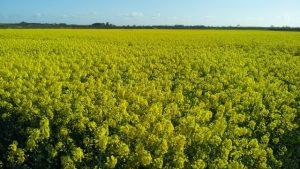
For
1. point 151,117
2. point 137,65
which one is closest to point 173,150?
point 151,117

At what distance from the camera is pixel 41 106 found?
10.3 m

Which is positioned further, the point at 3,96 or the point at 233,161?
the point at 3,96

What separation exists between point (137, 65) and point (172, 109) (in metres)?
8.36

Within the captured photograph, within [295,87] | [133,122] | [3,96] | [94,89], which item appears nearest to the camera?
[133,122]

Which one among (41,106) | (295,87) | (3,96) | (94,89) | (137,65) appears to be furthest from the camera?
(137,65)

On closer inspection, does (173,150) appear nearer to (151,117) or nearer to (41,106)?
(151,117)

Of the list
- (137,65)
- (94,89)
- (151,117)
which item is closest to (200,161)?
(151,117)

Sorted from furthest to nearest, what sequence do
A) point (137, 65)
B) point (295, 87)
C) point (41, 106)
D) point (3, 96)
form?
1. point (137, 65)
2. point (295, 87)
3. point (3, 96)
4. point (41, 106)

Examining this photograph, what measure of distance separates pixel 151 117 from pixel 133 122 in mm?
380

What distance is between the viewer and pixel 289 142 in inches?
418

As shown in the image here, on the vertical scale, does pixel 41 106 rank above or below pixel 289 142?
above

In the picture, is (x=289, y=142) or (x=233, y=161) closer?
(x=233, y=161)

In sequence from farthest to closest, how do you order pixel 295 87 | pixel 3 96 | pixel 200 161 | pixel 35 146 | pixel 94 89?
pixel 295 87
pixel 94 89
pixel 3 96
pixel 35 146
pixel 200 161

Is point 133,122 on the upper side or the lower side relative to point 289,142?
upper
